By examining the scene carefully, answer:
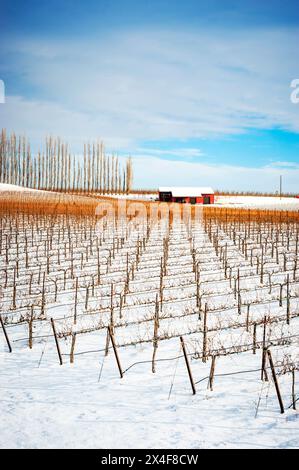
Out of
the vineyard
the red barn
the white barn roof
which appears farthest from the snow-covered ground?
the white barn roof

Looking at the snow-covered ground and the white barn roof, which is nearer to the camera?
the snow-covered ground

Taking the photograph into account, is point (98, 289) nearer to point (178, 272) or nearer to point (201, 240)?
point (178, 272)

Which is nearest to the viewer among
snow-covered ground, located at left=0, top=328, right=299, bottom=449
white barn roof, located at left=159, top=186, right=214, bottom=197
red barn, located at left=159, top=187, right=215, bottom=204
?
snow-covered ground, located at left=0, top=328, right=299, bottom=449

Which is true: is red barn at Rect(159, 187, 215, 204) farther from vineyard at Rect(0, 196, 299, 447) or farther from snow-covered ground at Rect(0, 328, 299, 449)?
snow-covered ground at Rect(0, 328, 299, 449)

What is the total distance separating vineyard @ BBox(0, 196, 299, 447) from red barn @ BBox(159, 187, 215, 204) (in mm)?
27225

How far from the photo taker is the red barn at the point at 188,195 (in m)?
44.5

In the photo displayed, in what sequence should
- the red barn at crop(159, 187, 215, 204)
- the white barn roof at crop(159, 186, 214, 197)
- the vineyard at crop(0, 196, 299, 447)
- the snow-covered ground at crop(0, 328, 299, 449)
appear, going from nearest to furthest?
the snow-covered ground at crop(0, 328, 299, 449) → the vineyard at crop(0, 196, 299, 447) → the red barn at crop(159, 187, 215, 204) → the white barn roof at crop(159, 186, 214, 197)

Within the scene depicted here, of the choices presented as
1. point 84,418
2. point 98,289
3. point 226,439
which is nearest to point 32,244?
point 98,289

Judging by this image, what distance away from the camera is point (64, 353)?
25.8 ft

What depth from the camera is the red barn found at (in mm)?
44494

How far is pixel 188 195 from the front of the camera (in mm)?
44656

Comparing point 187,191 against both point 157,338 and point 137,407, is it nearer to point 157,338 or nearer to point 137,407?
point 157,338

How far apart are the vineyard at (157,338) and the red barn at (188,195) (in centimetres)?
2722

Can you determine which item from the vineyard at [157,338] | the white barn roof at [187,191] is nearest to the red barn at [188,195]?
the white barn roof at [187,191]
